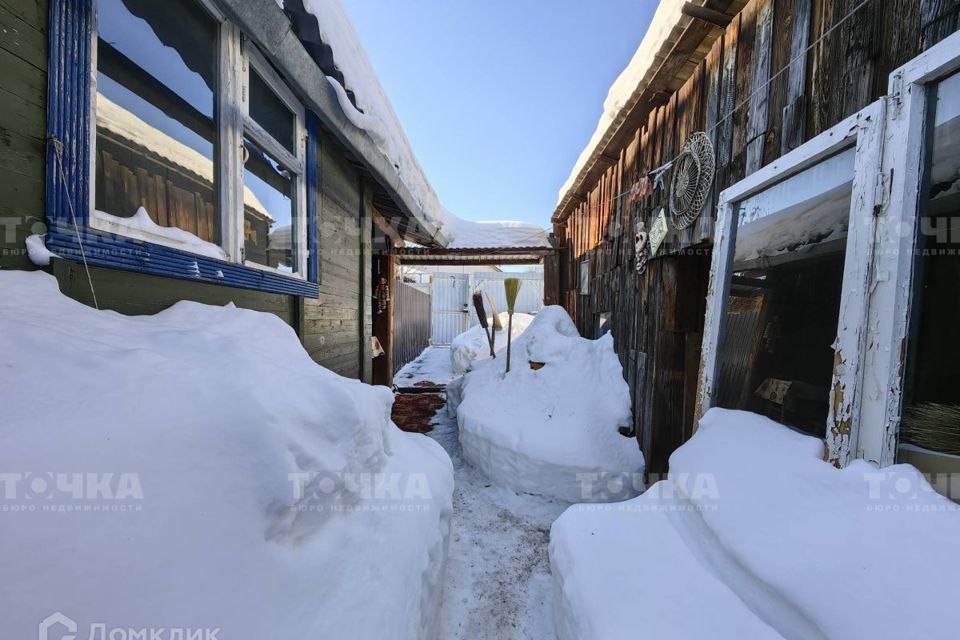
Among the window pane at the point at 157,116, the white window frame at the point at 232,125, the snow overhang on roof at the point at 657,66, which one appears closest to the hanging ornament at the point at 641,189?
the snow overhang on roof at the point at 657,66

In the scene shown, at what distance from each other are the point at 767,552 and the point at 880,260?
48.2 inches

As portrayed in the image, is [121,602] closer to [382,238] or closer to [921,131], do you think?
[921,131]

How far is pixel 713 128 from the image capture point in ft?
8.60

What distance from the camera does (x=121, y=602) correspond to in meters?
0.75

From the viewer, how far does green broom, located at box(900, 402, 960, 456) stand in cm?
121

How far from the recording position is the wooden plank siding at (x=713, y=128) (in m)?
1.58

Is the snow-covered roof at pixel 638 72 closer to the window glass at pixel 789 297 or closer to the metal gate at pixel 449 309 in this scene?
the window glass at pixel 789 297

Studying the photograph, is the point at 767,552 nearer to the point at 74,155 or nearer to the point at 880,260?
the point at 880,260

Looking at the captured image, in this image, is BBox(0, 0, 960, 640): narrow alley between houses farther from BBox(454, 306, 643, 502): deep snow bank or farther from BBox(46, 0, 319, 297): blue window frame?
→ BBox(454, 306, 643, 502): deep snow bank

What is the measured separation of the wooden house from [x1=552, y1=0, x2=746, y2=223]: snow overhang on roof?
2.44m

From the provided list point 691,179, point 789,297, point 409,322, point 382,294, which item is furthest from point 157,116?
point 409,322

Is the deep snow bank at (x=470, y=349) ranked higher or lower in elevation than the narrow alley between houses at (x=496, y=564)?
higher

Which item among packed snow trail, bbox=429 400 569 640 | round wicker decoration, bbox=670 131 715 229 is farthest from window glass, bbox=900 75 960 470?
packed snow trail, bbox=429 400 569 640

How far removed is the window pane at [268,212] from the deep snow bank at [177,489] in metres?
1.07
